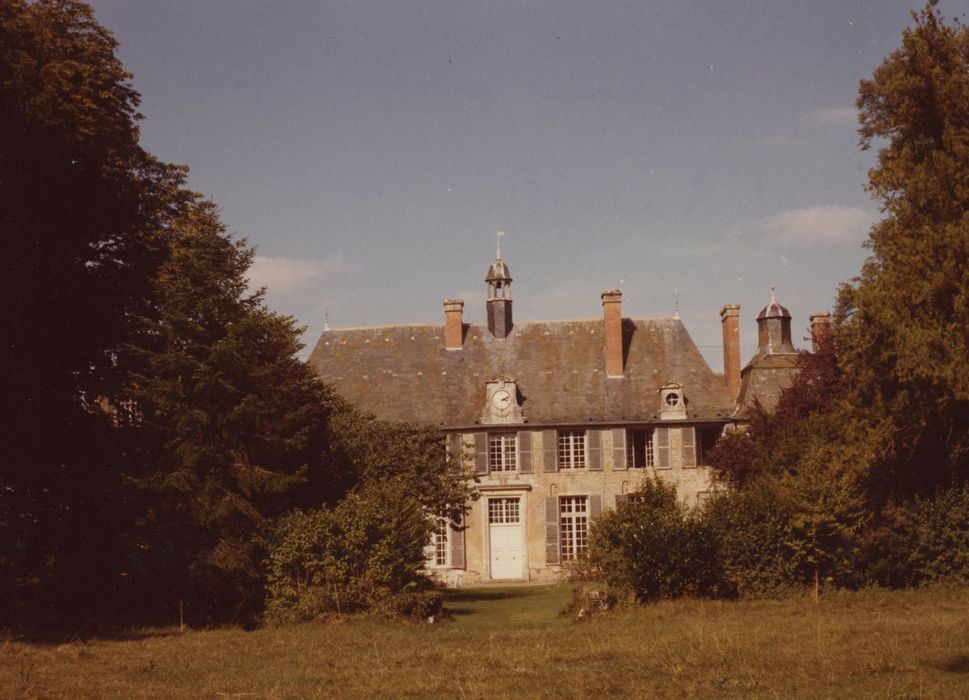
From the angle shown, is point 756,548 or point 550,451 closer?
point 756,548

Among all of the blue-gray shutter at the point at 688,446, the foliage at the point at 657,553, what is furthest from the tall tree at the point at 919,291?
the blue-gray shutter at the point at 688,446

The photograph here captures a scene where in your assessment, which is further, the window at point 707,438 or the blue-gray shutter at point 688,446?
the window at point 707,438

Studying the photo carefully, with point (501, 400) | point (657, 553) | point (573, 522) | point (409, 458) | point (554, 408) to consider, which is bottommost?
point (657, 553)

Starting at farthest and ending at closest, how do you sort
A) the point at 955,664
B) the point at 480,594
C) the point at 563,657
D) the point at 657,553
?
the point at 480,594 < the point at 657,553 < the point at 563,657 < the point at 955,664

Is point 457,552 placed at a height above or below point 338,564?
below

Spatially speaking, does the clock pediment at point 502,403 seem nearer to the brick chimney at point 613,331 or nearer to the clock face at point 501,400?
the clock face at point 501,400

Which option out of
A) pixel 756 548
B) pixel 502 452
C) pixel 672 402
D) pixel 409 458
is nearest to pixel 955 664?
pixel 756 548

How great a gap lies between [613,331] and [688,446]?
4.88 meters

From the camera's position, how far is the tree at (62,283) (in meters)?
17.4

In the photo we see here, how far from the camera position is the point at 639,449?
115ft

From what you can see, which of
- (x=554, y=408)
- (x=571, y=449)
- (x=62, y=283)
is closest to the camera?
(x=62, y=283)

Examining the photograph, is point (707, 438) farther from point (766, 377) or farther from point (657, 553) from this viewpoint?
point (657, 553)

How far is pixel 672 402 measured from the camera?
34531 mm

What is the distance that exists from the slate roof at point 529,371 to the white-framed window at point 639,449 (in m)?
0.70
